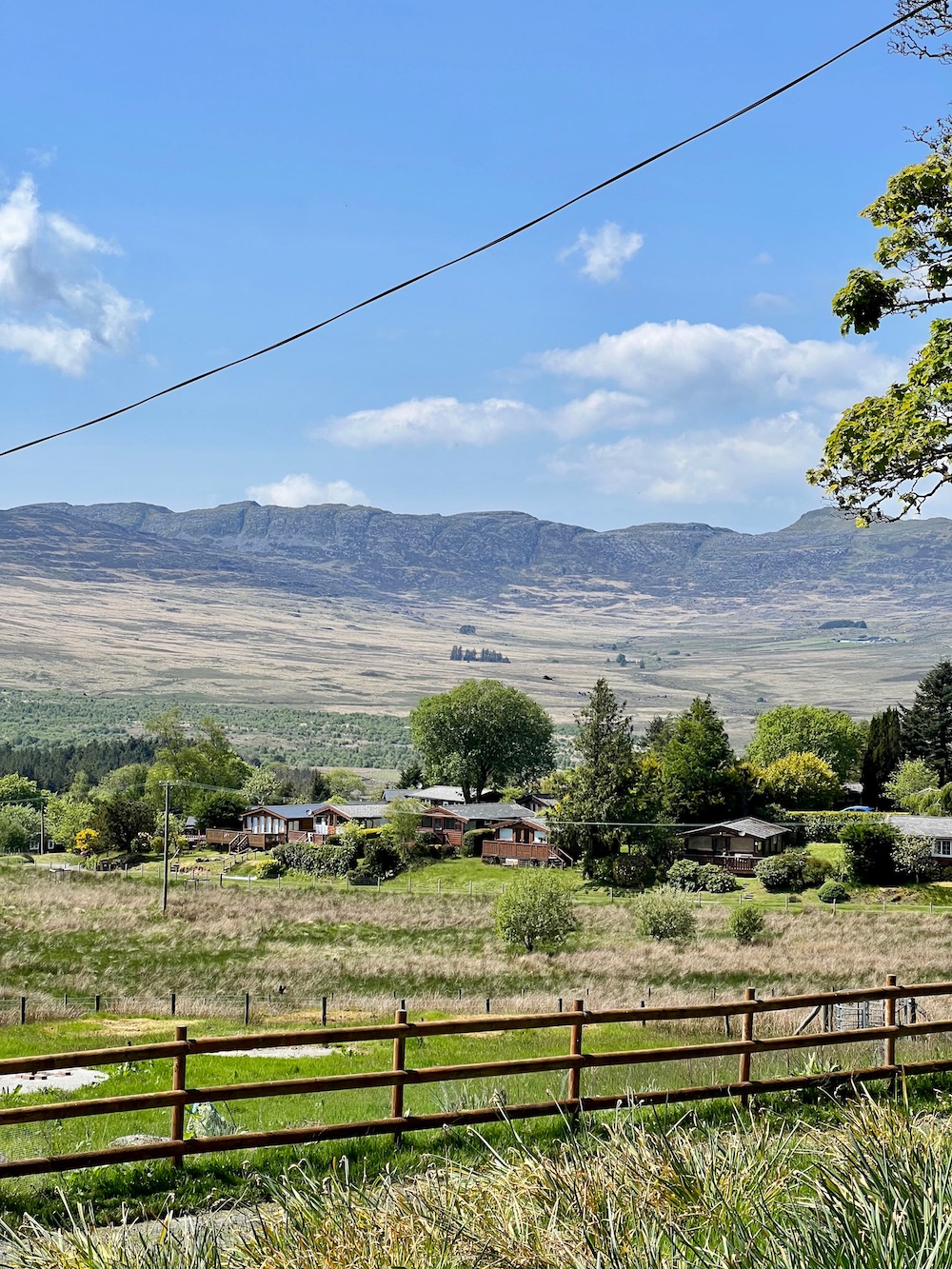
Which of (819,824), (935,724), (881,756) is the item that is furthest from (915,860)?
(881,756)

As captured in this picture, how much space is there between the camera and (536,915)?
5153 cm

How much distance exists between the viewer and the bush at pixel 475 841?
88.8m

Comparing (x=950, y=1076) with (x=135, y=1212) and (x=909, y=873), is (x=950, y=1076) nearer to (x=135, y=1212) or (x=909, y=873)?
(x=135, y=1212)

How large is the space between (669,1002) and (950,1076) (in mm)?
21048

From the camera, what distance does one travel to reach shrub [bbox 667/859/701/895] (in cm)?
7075

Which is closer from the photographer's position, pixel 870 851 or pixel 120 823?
pixel 870 851

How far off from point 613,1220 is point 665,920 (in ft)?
159

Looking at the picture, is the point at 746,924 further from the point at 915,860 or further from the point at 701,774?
the point at 701,774

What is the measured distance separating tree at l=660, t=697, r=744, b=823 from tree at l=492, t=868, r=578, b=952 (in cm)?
3050

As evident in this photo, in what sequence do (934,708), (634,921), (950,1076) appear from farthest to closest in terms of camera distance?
(934,708)
(634,921)
(950,1076)

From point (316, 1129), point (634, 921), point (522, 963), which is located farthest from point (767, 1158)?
point (634, 921)

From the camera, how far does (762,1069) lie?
14.5m

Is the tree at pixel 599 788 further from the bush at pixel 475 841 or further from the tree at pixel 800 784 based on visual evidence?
the tree at pixel 800 784

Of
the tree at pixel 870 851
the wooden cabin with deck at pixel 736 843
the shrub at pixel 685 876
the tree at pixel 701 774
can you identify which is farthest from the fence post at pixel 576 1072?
the tree at pixel 701 774
